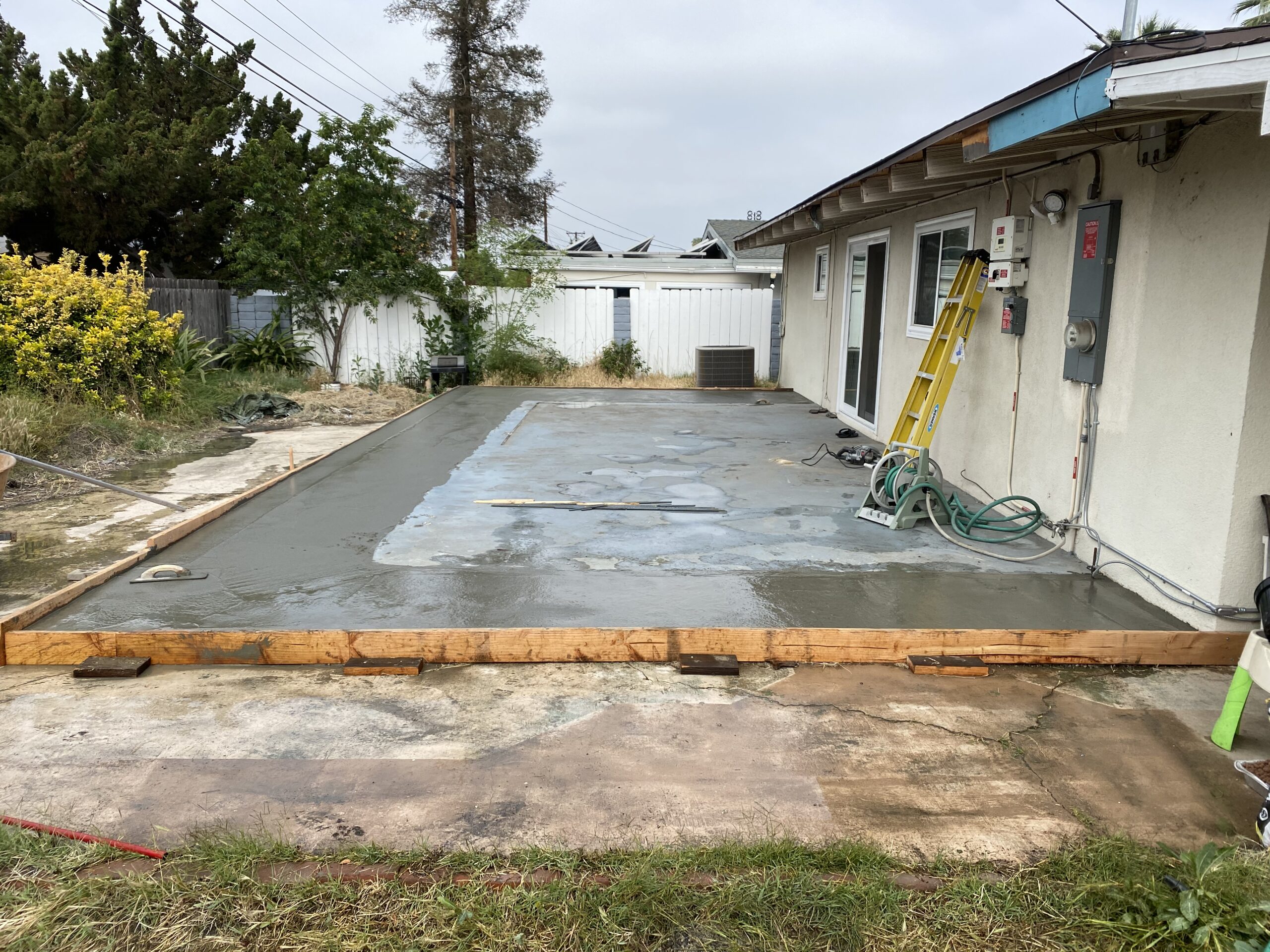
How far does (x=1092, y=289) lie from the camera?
4637 mm

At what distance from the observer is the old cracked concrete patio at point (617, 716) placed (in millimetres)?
2609

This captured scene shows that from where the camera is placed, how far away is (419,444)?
851cm

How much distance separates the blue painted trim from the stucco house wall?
0.74 meters

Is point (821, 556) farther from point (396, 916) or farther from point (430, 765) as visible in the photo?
point (396, 916)

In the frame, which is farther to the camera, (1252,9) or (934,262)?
(1252,9)

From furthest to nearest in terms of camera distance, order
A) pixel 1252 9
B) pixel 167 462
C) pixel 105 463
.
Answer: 1. pixel 1252 9
2. pixel 167 462
3. pixel 105 463

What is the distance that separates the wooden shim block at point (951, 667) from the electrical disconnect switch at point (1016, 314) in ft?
8.73

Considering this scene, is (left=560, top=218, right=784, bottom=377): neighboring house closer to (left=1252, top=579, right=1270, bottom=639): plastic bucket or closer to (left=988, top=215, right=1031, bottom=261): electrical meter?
(left=988, top=215, right=1031, bottom=261): electrical meter

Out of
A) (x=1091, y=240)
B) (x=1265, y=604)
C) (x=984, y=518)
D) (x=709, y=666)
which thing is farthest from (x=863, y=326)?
(x=1265, y=604)

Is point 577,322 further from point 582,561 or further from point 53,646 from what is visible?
point 53,646

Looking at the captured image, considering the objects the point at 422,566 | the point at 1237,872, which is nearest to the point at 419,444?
the point at 422,566

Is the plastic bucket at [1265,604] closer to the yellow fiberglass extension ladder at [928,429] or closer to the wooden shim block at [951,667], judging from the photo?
the wooden shim block at [951,667]

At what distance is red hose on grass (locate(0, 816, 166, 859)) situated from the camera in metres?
2.39

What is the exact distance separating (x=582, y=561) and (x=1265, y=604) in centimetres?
302
